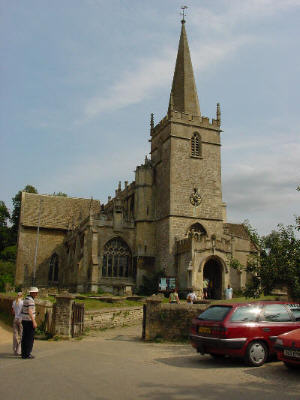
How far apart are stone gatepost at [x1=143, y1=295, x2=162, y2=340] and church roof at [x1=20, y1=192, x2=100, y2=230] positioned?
124 ft

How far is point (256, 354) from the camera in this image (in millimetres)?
10008

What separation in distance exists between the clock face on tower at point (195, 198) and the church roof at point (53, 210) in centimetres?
1742

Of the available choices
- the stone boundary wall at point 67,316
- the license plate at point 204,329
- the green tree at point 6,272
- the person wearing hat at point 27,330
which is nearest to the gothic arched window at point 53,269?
the green tree at point 6,272

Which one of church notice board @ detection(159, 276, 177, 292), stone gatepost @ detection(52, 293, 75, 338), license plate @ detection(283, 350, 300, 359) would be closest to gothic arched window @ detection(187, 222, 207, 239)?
church notice board @ detection(159, 276, 177, 292)

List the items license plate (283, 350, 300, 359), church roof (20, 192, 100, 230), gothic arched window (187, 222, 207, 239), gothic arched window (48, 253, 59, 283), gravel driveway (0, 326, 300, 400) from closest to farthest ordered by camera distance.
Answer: gravel driveway (0, 326, 300, 400) < license plate (283, 350, 300, 359) < gothic arched window (187, 222, 207, 239) < gothic arched window (48, 253, 59, 283) < church roof (20, 192, 100, 230)

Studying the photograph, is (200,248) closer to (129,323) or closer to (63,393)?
(129,323)

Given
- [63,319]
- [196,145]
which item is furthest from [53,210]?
[63,319]

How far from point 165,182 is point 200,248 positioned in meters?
8.33

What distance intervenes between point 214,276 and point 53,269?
79.1 feet

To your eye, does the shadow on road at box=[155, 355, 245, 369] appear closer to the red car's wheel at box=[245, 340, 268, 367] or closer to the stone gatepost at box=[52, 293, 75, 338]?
the red car's wheel at box=[245, 340, 268, 367]

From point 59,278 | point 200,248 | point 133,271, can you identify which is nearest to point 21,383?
point 200,248

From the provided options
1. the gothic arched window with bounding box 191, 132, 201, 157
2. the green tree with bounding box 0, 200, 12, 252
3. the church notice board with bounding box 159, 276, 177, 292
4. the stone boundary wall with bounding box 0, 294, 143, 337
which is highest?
the gothic arched window with bounding box 191, 132, 201, 157

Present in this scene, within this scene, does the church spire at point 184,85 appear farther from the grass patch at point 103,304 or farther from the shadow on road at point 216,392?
the shadow on road at point 216,392

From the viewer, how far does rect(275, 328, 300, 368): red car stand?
8773 millimetres
